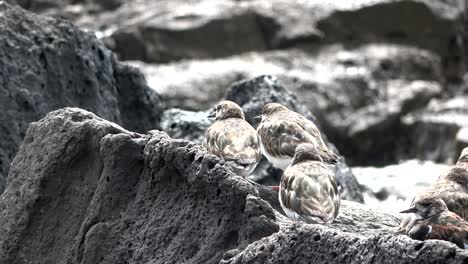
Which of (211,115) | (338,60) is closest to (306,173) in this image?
(211,115)

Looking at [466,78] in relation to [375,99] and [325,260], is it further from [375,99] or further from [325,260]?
[325,260]

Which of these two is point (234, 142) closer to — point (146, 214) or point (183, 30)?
point (146, 214)

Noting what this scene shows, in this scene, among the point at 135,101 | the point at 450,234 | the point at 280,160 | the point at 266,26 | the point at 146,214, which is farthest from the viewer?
the point at 266,26

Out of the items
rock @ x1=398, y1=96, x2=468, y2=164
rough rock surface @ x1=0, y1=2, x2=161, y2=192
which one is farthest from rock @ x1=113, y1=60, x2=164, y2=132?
rock @ x1=398, y1=96, x2=468, y2=164

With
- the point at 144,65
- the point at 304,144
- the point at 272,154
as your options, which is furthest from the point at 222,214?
the point at 144,65

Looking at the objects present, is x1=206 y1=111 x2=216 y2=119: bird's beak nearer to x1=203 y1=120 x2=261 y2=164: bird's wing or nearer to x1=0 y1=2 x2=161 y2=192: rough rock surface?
x1=0 y1=2 x2=161 y2=192: rough rock surface

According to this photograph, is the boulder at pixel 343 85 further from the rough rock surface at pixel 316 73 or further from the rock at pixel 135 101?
the rock at pixel 135 101
